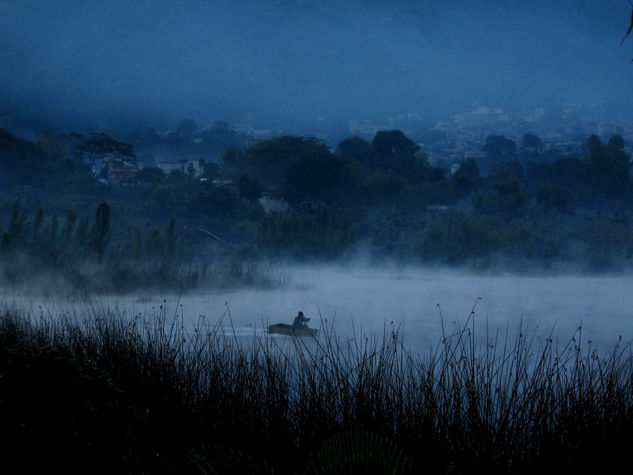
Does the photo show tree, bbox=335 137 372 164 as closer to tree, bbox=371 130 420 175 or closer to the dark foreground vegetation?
tree, bbox=371 130 420 175

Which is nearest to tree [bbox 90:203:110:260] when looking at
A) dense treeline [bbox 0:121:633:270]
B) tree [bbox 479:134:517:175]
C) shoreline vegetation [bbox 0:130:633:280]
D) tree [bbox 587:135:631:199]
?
shoreline vegetation [bbox 0:130:633:280]

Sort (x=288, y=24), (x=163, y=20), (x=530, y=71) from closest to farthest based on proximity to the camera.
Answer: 1. (x=530, y=71)
2. (x=163, y=20)
3. (x=288, y=24)

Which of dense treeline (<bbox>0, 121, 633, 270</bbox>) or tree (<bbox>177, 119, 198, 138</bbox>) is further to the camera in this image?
tree (<bbox>177, 119, 198, 138</bbox>)

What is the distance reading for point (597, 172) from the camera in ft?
94.2

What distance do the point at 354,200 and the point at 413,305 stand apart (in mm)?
12692

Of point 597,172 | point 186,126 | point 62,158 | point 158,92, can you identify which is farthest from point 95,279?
point 158,92

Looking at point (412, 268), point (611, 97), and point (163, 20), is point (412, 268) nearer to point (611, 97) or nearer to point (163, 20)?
point (611, 97)

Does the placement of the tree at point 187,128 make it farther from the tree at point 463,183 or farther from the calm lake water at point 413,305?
the calm lake water at point 413,305

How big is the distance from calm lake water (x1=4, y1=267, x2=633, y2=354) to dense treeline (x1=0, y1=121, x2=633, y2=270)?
2.33 metres

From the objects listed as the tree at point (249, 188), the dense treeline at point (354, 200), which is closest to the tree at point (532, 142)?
the dense treeline at point (354, 200)

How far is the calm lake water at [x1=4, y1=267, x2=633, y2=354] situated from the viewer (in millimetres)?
11438

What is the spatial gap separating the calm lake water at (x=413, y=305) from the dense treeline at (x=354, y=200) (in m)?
2.33

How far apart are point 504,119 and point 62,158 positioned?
3154 centimetres

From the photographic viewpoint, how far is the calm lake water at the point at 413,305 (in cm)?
1144
